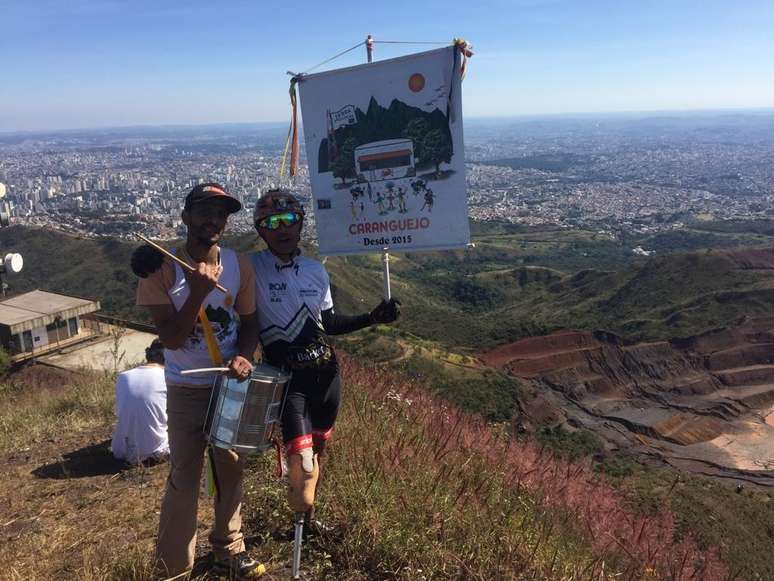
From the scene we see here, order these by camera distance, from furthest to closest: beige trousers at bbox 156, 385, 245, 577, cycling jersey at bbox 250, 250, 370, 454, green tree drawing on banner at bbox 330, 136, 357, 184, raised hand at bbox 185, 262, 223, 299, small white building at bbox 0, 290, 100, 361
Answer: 1. small white building at bbox 0, 290, 100, 361
2. green tree drawing on banner at bbox 330, 136, 357, 184
3. cycling jersey at bbox 250, 250, 370, 454
4. beige trousers at bbox 156, 385, 245, 577
5. raised hand at bbox 185, 262, 223, 299

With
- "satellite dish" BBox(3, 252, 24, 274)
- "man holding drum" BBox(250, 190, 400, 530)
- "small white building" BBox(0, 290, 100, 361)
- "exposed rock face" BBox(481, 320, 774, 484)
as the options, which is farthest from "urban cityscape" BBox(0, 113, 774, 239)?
"man holding drum" BBox(250, 190, 400, 530)

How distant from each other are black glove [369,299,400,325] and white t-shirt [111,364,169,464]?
7.20 ft

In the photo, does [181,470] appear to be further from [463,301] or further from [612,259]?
[612,259]

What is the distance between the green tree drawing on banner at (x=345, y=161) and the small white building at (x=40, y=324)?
679 inches

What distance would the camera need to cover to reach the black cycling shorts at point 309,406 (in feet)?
8.72

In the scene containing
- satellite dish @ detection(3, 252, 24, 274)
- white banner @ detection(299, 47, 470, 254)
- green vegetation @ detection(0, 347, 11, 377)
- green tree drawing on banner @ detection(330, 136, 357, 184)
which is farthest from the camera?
green vegetation @ detection(0, 347, 11, 377)

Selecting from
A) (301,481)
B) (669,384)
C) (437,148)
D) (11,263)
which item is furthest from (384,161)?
(669,384)

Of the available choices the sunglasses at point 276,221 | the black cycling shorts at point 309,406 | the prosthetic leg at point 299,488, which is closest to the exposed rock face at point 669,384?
the black cycling shorts at point 309,406

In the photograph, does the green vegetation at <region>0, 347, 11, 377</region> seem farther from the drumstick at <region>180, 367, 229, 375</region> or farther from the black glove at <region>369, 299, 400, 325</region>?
the drumstick at <region>180, 367, 229, 375</region>

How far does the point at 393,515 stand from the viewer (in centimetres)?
288

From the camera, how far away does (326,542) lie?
2.93m

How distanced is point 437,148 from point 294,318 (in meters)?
1.78

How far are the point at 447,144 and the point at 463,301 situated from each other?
2654 inches

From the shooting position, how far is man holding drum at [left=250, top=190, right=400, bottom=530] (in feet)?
9.09
